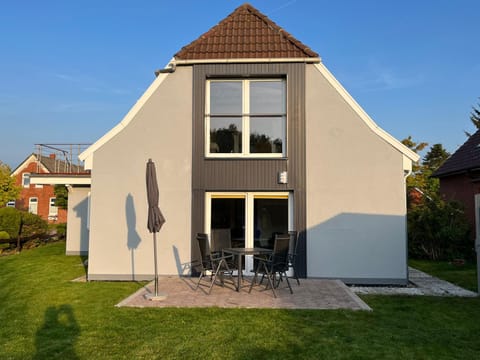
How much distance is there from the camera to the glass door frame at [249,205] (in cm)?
904

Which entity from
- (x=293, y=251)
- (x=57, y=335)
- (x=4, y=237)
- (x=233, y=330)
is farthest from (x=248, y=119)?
(x=4, y=237)

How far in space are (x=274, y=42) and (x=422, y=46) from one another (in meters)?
9.63

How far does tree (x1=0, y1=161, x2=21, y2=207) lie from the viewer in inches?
953

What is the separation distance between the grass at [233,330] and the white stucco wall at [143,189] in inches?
73.3

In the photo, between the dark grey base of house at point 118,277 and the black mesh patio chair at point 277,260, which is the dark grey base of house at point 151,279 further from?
the black mesh patio chair at point 277,260

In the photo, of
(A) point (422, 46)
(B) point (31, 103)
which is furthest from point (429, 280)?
(B) point (31, 103)

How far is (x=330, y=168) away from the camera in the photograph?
8891mm

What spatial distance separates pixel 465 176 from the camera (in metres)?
14.9

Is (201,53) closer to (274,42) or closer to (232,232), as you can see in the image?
(274,42)

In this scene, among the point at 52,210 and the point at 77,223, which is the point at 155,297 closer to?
the point at 77,223

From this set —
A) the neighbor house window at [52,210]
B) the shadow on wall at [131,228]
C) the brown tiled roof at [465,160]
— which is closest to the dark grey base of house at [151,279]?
the shadow on wall at [131,228]

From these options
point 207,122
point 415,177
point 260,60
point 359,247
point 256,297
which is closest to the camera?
point 256,297

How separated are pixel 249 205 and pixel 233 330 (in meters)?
4.39

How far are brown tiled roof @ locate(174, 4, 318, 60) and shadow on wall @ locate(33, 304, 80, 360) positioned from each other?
6.41 meters
